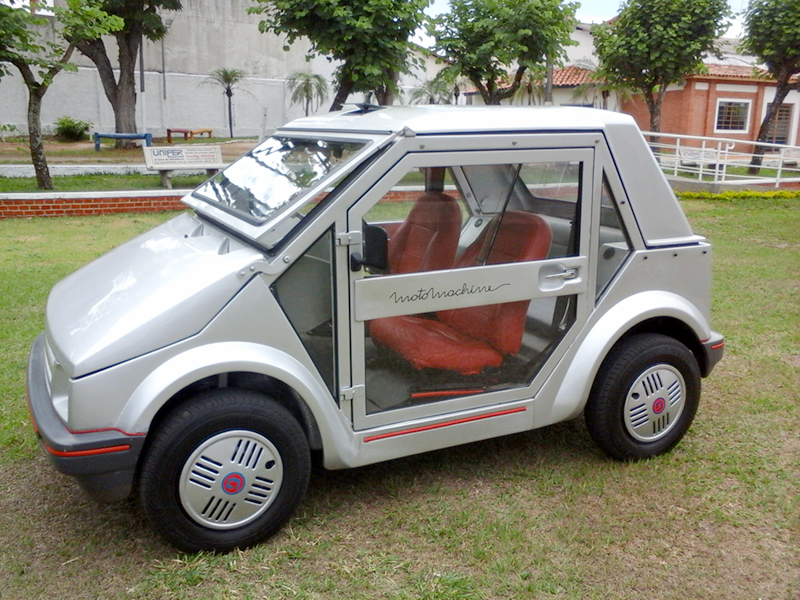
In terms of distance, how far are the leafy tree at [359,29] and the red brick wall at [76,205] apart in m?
3.56

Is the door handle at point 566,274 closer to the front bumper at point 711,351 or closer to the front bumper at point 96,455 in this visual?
the front bumper at point 711,351

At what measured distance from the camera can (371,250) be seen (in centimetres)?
323

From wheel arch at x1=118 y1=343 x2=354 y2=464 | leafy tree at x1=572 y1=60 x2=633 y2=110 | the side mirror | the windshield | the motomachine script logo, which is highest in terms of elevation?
leafy tree at x1=572 y1=60 x2=633 y2=110

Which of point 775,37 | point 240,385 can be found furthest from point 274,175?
point 775,37

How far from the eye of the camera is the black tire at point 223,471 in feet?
9.87

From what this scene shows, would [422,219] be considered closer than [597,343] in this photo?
Yes

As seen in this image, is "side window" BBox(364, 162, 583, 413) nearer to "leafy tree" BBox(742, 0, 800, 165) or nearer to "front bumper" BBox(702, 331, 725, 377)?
"front bumper" BBox(702, 331, 725, 377)

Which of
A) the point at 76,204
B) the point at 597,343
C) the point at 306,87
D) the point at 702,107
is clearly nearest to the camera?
the point at 597,343

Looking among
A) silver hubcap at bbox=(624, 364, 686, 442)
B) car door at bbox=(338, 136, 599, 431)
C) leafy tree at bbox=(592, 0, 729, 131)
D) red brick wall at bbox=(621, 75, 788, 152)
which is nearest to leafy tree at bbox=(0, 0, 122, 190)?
car door at bbox=(338, 136, 599, 431)

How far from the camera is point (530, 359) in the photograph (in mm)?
3781

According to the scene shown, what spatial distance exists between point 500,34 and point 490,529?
1512 cm

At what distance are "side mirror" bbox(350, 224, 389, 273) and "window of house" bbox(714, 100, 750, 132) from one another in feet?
97.5

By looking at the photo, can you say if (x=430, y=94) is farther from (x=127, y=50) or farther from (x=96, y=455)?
(x=96, y=455)

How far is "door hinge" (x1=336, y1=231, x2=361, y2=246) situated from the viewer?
3178 mm
